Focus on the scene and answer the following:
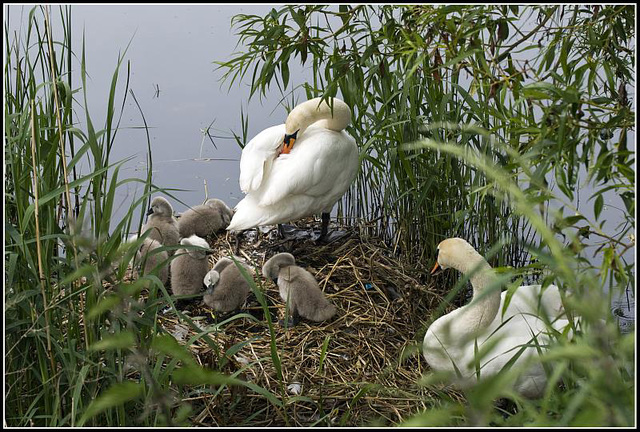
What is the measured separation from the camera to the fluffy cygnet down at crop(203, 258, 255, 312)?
290 cm

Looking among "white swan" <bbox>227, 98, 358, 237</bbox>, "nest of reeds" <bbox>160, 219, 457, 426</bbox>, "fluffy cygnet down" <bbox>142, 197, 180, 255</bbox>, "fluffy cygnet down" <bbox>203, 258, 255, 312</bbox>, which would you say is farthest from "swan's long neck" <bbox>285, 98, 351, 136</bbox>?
"fluffy cygnet down" <bbox>203, 258, 255, 312</bbox>

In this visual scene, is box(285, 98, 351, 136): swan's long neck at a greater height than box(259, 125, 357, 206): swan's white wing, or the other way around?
box(285, 98, 351, 136): swan's long neck

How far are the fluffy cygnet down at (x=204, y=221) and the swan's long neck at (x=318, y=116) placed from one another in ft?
2.02

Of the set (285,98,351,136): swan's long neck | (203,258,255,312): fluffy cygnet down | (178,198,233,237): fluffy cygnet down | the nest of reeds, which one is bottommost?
the nest of reeds

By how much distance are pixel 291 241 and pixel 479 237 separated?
924 mm

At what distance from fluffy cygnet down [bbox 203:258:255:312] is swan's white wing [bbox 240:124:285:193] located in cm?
49

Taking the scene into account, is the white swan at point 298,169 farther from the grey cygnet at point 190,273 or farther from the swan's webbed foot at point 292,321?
the swan's webbed foot at point 292,321

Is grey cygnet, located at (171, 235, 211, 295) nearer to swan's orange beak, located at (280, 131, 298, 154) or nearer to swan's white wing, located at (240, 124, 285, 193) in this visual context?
swan's white wing, located at (240, 124, 285, 193)

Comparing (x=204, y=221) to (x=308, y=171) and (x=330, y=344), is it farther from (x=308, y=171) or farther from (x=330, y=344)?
(x=330, y=344)

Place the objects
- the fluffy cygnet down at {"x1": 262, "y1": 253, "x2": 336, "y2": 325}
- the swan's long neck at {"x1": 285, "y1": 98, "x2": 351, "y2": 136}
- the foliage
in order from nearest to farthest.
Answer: the foliage < the fluffy cygnet down at {"x1": 262, "y1": 253, "x2": 336, "y2": 325} < the swan's long neck at {"x1": 285, "y1": 98, "x2": 351, "y2": 136}

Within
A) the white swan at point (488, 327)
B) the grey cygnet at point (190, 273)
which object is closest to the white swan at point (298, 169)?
the grey cygnet at point (190, 273)

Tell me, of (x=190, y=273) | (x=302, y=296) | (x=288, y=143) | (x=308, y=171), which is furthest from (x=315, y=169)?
(x=190, y=273)

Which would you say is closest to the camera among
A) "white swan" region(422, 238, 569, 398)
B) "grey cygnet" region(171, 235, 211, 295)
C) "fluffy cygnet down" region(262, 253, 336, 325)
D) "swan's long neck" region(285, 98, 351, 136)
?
"white swan" region(422, 238, 569, 398)

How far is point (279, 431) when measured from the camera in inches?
50.2
